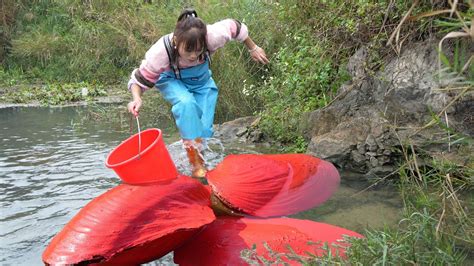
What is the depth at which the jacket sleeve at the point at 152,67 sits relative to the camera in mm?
3877

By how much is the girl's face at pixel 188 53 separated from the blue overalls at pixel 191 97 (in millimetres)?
224

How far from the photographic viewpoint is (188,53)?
3.79 meters

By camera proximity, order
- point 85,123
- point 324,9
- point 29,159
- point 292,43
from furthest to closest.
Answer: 1. point 85,123
2. point 292,43
3. point 29,159
4. point 324,9

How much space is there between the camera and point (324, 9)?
4.57 metres

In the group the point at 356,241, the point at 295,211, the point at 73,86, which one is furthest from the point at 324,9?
the point at 73,86

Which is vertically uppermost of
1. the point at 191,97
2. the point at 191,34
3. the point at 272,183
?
the point at 191,34

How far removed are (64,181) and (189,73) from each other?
128cm

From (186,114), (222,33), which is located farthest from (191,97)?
(222,33)

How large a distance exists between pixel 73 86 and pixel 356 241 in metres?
8.72

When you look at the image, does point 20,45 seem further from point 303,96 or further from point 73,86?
point 303,96

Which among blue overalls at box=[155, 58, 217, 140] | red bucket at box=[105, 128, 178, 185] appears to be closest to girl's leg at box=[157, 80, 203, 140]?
blue overalls at box=[155, 58, 217, 140]

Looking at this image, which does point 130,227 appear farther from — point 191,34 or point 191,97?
point 191,97

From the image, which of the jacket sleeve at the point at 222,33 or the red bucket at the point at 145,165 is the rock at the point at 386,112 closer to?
the jacket sleeve at the point at 222,33

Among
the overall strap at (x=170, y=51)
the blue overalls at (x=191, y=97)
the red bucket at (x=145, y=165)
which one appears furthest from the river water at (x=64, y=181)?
the overall strap at (x=170, y=51)
